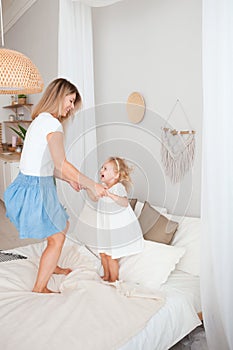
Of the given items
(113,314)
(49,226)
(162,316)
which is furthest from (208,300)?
(49,226)

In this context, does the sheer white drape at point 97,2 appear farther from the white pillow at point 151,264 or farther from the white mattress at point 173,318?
the white mattress at point 173,318

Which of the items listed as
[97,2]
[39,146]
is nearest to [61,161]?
[39,146]

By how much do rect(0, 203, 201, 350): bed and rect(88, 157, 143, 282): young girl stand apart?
0.06m

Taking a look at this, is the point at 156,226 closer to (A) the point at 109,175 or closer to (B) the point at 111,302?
(A) the point at 109,175

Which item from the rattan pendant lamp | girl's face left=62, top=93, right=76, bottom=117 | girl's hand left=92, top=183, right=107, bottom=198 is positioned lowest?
girl's hand left=92, top=183, right=107, bottom=198

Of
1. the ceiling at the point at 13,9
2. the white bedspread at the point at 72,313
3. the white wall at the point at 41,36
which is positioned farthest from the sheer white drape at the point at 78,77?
the ceiling at the point at 13,9

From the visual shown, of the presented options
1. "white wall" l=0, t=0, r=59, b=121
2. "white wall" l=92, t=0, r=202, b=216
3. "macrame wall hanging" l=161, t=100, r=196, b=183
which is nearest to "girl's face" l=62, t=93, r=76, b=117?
"white wall" l=92, t=0, r=202, b=216

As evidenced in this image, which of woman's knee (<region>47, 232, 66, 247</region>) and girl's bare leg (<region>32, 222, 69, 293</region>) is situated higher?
Result: woman's knee (<region>47, 232, 66, 247</region>)

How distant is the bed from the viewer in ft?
4.72

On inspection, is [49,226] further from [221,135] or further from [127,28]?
[127,28]

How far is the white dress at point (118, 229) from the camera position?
6.60ft

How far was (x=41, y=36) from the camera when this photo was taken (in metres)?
4.15

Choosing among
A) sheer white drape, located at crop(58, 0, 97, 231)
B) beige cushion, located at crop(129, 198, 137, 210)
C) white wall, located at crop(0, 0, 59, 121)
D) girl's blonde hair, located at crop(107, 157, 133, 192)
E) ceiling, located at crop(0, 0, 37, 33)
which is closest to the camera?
girl's blonde hair, located at crop(107, 157, 133, 192)

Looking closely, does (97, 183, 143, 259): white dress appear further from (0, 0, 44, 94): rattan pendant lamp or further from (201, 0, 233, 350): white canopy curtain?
(0, 0, 44, 94): rattan pendant lamp
